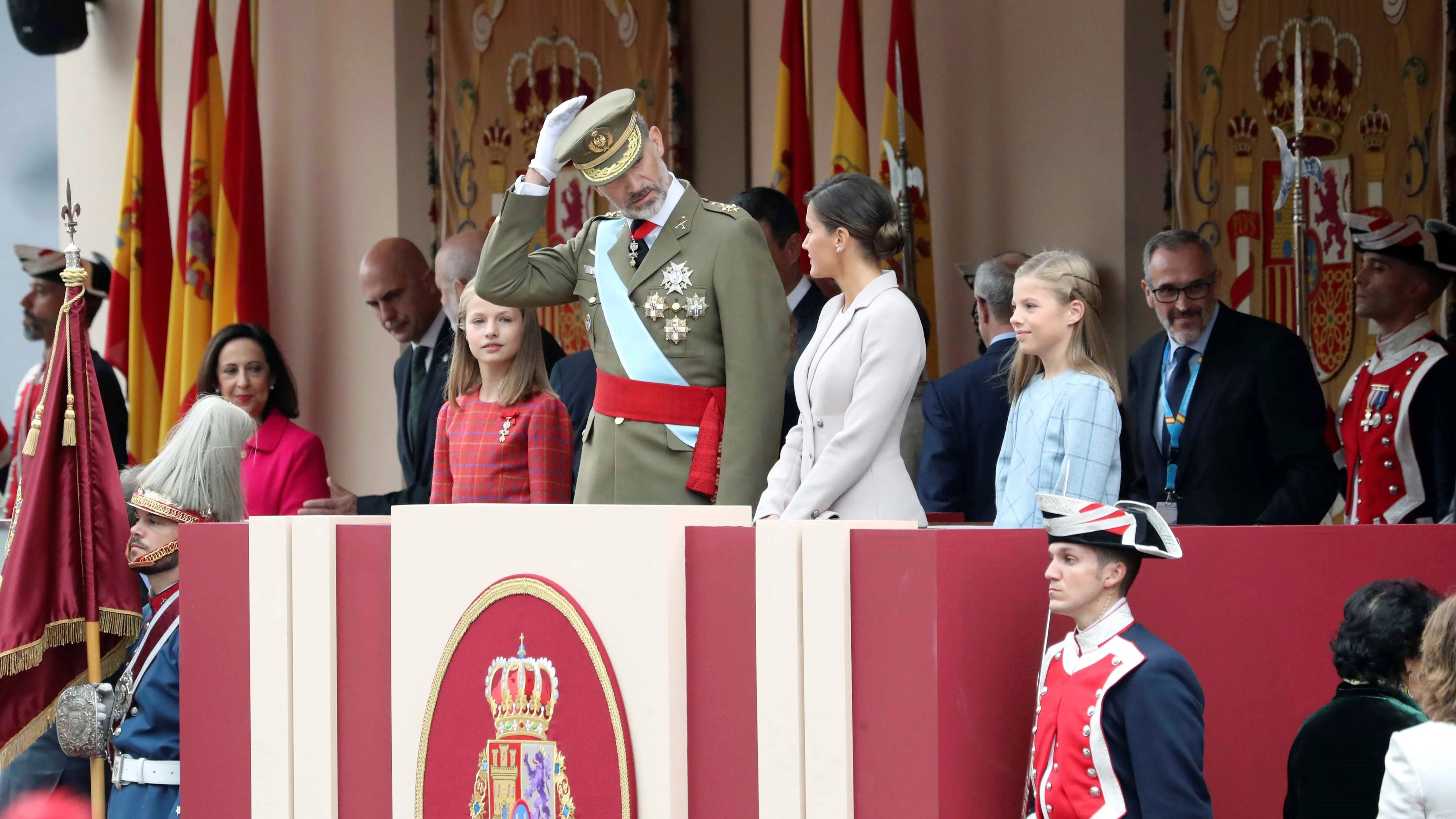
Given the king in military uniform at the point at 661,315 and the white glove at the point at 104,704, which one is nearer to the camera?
the king in military uniform at the point at 661,315

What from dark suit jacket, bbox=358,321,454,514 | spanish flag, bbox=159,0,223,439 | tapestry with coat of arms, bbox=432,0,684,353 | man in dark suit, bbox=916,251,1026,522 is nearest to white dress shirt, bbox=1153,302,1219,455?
man in dark suit, bbox=916,251,1026,522

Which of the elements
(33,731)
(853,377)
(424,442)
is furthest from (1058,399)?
(424,442)

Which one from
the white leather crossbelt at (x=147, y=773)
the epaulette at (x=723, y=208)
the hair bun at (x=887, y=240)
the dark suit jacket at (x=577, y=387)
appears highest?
the epaulette at (x=723, y=208)

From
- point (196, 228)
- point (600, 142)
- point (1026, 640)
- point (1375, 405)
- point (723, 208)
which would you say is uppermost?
point (196, 228)

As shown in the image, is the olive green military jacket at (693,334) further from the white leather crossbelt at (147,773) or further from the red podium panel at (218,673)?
the white leather crossbelt at (147,773)

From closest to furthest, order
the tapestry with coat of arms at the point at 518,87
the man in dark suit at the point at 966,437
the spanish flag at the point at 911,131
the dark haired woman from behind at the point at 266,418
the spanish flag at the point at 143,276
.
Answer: the man in dark suit at the point at 966,437 < the dark haired woman from behind at the point at 266,418 < the spanish flag at the point at 911,131 < the tapestry with coat of arms at the point at 518,87 < the spanish flag at the point at 143,276

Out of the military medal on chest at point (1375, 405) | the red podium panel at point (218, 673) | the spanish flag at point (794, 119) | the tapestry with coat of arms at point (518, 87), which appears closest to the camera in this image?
the red podium panel at point (218, 673)

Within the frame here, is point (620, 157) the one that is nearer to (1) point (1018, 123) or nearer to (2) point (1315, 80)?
(1) point (1018, 123)

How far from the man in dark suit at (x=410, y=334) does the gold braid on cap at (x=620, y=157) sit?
2.17 m

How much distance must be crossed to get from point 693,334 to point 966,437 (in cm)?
141

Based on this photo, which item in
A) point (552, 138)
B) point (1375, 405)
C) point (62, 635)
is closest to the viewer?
point (552, 138)

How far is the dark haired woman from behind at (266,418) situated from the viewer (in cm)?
583

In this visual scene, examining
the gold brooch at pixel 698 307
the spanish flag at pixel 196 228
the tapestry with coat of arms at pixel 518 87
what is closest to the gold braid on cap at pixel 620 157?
the gold brooch at pixel 698 307

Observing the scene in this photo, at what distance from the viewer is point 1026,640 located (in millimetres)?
2949
